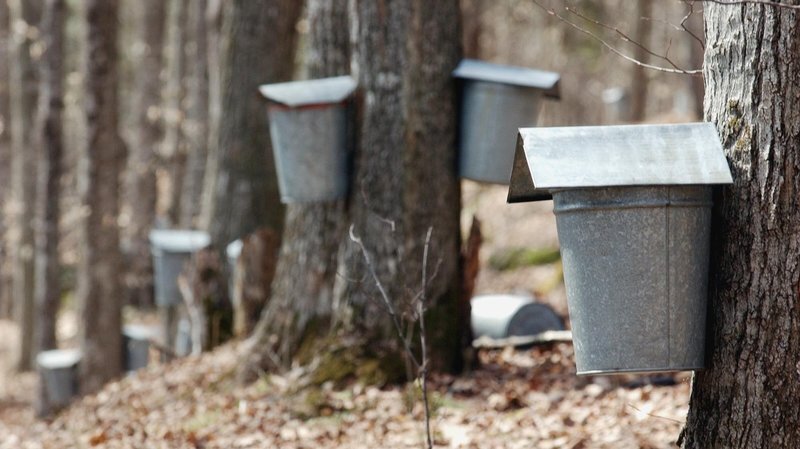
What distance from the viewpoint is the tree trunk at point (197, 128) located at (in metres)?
15.3

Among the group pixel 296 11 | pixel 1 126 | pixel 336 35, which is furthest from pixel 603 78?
pixel 336 35

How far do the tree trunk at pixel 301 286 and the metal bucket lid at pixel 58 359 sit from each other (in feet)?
15.8

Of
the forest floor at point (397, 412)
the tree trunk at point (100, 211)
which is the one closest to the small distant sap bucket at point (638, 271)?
the forest floor at point (397, 412)

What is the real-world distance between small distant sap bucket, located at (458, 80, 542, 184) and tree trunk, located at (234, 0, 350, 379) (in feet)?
2.85

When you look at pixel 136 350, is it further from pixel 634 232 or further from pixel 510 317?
pixel 634 232

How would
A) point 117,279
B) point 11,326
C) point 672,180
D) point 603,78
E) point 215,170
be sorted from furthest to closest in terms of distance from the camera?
point 603,78, point 11,326, point 117,279, point 215,170, point 672,180

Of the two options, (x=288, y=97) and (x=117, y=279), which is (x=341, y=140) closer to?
(x=288, y=97)

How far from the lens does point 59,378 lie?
33.9 feet

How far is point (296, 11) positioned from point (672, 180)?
7.15 meters

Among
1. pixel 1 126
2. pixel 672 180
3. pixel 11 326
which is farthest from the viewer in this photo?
pixel 11 326

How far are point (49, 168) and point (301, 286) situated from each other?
19.7 feet

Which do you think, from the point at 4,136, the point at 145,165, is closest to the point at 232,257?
the point at 145,165

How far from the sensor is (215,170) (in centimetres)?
954

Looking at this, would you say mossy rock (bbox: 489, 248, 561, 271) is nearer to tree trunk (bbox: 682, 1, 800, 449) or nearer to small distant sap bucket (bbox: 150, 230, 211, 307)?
small distant sap bucket (bbox: 150, 230, 211, 307)
